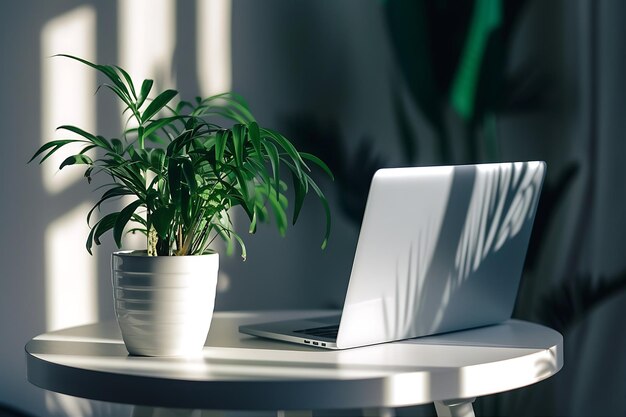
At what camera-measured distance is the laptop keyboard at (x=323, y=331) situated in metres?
1.54

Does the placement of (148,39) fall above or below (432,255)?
above

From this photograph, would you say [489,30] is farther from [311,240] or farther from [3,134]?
[3,134]

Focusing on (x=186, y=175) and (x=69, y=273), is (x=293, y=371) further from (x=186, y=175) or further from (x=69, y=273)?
(x=69, y=273)

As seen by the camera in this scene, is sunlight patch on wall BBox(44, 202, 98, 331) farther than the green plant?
Yes

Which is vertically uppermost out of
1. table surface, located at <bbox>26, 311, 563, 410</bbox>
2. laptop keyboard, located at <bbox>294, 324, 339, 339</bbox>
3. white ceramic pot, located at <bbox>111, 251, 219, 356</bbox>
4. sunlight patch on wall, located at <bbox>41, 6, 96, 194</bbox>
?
sunlight patch on wall, located at <bbox>41, 6, 96, 194</bbox>

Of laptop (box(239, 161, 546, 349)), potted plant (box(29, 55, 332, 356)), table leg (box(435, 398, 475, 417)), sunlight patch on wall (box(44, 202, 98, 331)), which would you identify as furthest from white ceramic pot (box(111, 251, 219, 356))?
sunlight patch on wall (box(44, 202, 98, 331))

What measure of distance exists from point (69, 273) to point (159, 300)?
1069mm

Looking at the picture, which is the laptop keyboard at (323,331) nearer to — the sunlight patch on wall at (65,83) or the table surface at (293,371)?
the table surface at (293,371)

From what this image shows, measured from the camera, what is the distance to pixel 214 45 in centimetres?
250

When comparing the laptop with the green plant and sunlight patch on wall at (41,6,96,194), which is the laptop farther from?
sunlight patch on wall at (41,6,96,194)

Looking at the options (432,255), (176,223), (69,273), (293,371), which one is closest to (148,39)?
(69,273)

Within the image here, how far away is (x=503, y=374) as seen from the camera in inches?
53.4

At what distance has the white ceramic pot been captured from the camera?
55.1 inches

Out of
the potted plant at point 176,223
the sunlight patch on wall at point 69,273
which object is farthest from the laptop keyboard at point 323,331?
the sunlight patch on wall at point 69,273
